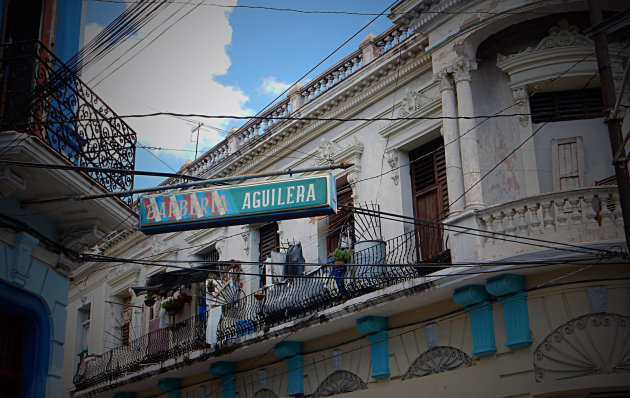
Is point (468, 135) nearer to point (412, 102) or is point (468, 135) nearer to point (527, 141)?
point (527, 141)

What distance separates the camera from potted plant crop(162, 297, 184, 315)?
60.5 feet

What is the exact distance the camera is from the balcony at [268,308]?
1311 cm

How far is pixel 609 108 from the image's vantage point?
29.8 feet

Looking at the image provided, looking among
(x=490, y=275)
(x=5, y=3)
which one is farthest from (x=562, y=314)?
(x=5, y=3)

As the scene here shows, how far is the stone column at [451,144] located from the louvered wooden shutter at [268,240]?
17.9 feet

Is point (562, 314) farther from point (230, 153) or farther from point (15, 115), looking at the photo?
point (230, 153)

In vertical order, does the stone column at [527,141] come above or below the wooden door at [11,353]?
above

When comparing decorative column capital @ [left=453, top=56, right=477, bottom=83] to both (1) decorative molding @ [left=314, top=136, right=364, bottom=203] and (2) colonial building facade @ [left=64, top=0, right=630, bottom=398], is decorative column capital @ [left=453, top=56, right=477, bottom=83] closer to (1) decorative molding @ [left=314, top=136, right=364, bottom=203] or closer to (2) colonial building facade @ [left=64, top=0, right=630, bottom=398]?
(2) colonial building facade @ [left=64, top=0, right=630, bottom=398]

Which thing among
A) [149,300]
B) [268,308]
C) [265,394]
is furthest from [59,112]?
[149,300]

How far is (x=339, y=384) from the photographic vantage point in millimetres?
13992

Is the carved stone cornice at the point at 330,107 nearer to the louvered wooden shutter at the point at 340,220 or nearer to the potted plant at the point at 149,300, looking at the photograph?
the louvered wooden shutter at the point at 340,220

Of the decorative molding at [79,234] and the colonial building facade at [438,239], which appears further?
the colonial building facade at [438,239]

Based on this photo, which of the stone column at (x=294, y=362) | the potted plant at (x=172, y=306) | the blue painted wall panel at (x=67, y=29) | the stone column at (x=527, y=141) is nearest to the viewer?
the blue painted wall panel at (x=67, y=29)

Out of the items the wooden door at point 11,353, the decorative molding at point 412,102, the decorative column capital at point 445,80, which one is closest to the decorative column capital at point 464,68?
the decorative column capital at point 445,80
